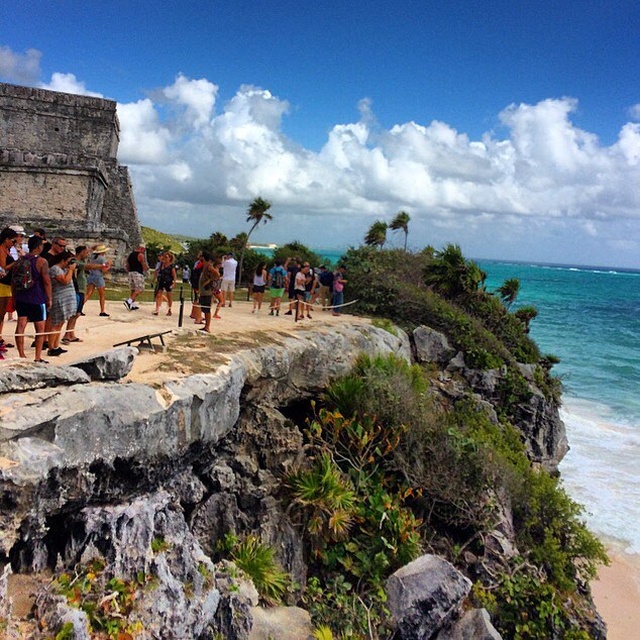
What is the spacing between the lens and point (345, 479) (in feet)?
27.1

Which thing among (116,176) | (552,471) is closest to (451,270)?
(552,471)

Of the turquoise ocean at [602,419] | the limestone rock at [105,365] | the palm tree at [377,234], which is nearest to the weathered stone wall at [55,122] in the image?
the palm tree at [377,234]

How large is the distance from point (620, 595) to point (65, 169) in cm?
2046

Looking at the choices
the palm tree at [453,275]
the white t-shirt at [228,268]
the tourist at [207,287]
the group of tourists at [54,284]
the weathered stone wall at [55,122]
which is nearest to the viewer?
the group of tourists at [54,284]

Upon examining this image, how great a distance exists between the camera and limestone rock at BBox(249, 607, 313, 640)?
6.04 m

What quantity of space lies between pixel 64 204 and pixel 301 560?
54.6 feet

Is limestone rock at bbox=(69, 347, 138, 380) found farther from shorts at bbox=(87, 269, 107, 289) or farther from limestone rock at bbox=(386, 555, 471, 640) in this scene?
shorts at bbox=(87, 269, 107, 289)

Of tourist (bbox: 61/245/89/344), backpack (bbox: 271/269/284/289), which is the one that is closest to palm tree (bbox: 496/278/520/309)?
backpack (bbox: 271/269/284/289)

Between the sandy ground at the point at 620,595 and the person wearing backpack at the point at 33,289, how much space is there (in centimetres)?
1066

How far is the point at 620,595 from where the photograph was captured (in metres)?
10.7

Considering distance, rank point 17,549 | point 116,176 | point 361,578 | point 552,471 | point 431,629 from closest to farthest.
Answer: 1. point 17,549
2. point 431,629
3. point 361,578
4. point 552,471
5. point 116,176

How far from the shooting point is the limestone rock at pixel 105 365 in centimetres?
580

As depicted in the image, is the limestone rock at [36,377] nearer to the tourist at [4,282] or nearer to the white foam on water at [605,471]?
the tourist at [4,282]

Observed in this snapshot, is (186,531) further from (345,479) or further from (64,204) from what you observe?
(64,204)
